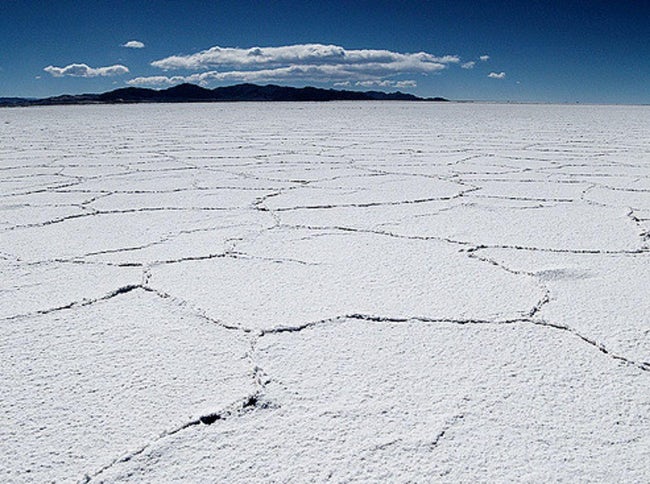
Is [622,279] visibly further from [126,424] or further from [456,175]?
[456,175]

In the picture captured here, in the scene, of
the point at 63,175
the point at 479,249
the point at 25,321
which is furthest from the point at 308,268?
the point at 63,175

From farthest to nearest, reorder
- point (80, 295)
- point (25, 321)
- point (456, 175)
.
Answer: point (456, 175)
point (80, 295)
point (25, 321)

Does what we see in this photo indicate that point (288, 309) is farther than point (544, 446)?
Yes

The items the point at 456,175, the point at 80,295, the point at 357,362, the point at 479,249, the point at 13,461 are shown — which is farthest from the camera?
the point at 456,175

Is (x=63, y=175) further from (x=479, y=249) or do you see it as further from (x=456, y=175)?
(x=479, y=249)

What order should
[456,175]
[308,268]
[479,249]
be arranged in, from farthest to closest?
[456,175] < [479,249] < [308,268]

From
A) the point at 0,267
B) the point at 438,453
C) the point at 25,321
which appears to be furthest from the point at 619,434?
the point at 0,267
